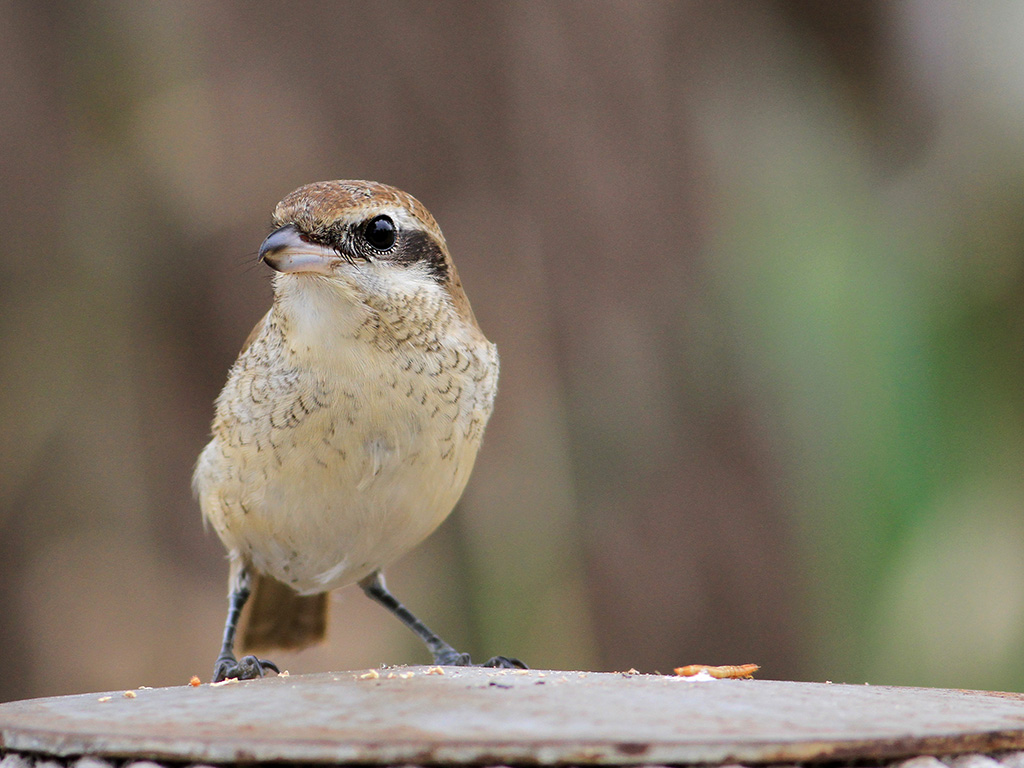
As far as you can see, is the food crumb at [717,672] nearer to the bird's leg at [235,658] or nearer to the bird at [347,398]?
the bird at [347,398]

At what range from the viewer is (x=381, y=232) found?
2699mm

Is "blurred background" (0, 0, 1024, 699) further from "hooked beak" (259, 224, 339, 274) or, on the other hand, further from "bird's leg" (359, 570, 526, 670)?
"hooked beak" (259, 224, 339, 274)

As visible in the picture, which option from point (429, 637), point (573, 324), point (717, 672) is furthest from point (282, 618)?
point (573, 324)

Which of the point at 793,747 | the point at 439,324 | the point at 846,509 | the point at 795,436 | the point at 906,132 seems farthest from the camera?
the point at 906,132

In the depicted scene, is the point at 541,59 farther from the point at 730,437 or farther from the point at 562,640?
the point at 562,640

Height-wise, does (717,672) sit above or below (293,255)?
below

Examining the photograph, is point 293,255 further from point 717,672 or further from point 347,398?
point 717,672

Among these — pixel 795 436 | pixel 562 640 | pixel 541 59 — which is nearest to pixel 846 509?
pixel 795 436

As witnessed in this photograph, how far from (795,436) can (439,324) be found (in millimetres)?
2898

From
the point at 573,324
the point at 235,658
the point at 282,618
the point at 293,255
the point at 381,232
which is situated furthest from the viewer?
the point at 573,324

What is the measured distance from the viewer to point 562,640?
4961 millimetres

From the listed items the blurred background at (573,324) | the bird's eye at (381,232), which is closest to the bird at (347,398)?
the bird's eye at (381,232)

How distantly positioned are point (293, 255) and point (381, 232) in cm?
27

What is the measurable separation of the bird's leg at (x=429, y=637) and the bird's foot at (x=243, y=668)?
0.48 m
